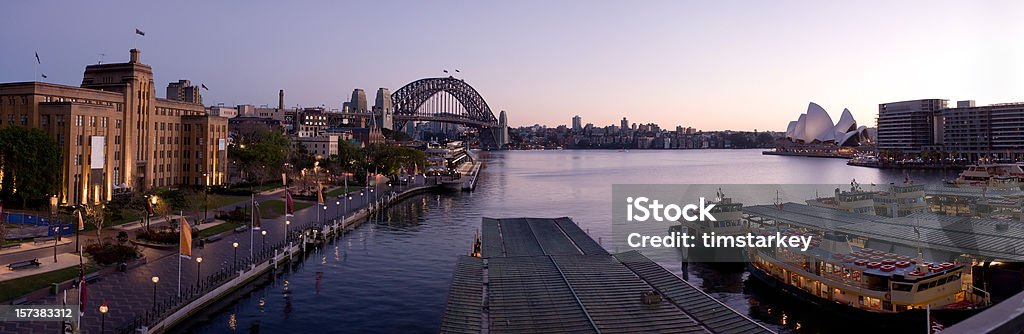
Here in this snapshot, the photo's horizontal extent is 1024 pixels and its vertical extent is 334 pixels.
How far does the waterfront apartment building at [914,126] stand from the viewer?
473 ft

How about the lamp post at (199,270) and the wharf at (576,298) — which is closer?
the wharf at (576,298)

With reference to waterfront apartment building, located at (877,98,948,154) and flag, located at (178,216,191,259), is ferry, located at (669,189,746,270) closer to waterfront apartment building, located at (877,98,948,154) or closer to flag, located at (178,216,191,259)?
flag, located at (178,216,191,259)

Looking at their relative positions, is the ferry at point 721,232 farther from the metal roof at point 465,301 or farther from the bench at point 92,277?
the bench at point 92,277

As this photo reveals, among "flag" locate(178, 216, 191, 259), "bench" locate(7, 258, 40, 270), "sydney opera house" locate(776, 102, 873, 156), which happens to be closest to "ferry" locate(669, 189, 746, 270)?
"flag" locate(178, 216, 191, 259)

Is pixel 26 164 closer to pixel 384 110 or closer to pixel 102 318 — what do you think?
pixel 102 318

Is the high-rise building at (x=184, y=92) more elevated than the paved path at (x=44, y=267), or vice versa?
the high-rise building at (x=184, y=92)

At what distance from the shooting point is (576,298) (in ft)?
55.1

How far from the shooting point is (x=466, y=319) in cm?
1555

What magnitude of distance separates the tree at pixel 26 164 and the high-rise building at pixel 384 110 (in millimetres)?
134226

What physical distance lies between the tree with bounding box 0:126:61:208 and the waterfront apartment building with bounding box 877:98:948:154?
15429 cm

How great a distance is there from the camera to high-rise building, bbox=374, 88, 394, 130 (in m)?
166

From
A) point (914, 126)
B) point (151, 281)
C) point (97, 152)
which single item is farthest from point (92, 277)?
point (914, 126)

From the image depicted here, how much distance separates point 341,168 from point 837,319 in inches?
2271

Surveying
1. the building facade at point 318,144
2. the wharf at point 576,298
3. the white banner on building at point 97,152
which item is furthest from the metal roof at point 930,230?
the building facade at point 318,144
